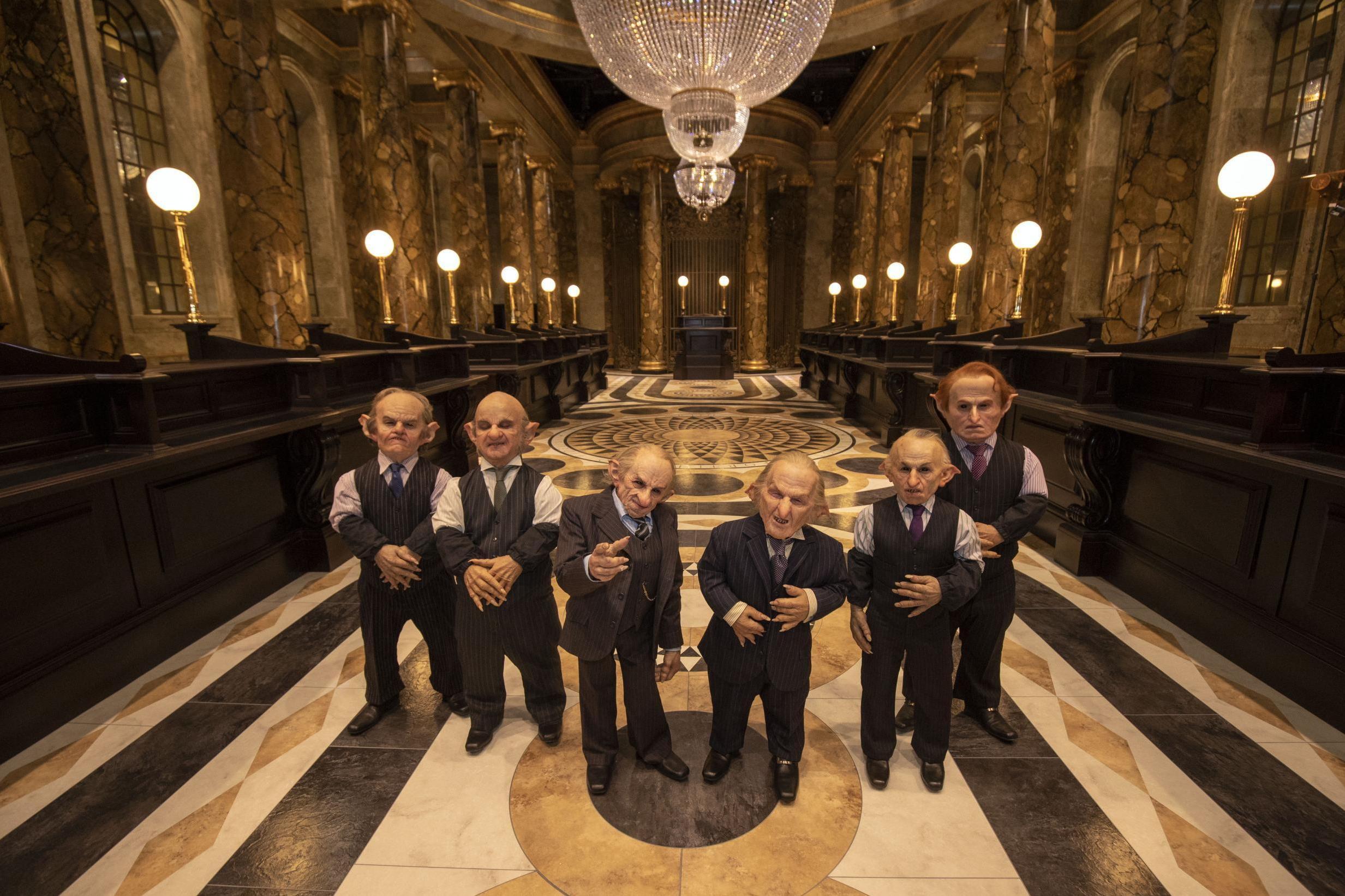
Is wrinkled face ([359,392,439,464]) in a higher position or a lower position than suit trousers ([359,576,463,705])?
higher

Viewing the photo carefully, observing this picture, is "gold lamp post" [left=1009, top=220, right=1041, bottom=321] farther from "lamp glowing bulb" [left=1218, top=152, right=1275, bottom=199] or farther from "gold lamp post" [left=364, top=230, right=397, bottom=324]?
"gold lamp post" [left=364, top=230, right=397, bottom=324]

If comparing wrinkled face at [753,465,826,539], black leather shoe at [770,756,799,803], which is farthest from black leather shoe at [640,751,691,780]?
wrinkled face at [753,465,826,539]

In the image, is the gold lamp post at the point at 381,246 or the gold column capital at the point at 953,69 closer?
the gold lamp post at the point at 381,246

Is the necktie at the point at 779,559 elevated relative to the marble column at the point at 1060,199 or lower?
lower

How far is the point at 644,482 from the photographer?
1.67 metres

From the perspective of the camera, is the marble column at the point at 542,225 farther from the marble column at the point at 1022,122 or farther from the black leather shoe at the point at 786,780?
the black leather shoe at the point at 786,780

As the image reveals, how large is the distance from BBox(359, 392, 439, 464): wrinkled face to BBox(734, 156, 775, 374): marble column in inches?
659

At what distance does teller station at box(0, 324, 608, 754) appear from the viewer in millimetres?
2357

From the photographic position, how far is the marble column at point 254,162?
5719 millimetres

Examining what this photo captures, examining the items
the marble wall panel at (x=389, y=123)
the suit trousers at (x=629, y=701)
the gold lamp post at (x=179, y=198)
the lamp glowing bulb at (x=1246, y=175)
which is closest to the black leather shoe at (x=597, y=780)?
the suit trousers at (x=629, y=701)

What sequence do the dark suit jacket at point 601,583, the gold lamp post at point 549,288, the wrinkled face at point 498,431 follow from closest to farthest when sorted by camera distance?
the dark suit jacket at point 601,583 < the wrinkled face at point 498,431 < the gold lamp post at point 549,288

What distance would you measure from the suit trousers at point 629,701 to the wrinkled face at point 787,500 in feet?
1.82

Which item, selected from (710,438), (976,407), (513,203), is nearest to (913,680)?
(976,407)

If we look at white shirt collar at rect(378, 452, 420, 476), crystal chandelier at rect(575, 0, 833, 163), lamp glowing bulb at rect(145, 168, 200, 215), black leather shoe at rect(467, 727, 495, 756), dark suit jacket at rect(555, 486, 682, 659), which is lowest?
black leather shoe at rect(467, 727, 495, 756)
